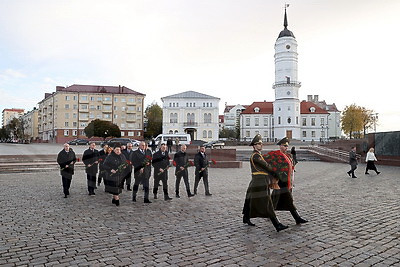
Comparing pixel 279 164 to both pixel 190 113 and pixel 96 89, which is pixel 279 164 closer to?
pixel 190 113

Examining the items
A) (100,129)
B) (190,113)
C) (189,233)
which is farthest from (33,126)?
(189,233)

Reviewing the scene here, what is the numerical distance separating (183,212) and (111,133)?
212 feet

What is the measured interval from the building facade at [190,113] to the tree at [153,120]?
38.2 ft

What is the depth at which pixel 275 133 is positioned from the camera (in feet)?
257

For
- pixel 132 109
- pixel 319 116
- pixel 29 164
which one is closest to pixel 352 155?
pixel 29 164

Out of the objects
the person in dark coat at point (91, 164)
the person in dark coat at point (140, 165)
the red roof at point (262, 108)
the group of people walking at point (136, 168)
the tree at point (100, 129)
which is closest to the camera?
the group of people walking at point (136, 168)

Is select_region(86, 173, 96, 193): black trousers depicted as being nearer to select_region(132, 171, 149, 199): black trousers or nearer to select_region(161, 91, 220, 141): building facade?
select_region(132, 171, 149, 199): black trousers

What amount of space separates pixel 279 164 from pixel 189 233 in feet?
8.11

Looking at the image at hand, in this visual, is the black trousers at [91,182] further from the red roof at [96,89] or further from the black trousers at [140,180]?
the red roof at [96,89]

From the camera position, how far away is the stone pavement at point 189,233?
16.9 feet

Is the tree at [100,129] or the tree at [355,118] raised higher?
the tree at [355,118]

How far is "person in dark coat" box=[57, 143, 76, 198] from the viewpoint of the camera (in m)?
10.9

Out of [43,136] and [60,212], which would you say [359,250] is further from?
[43,136]

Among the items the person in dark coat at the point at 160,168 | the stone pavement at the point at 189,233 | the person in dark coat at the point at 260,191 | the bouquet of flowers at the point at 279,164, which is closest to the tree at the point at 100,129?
the stone pavement at the point at 189,233
